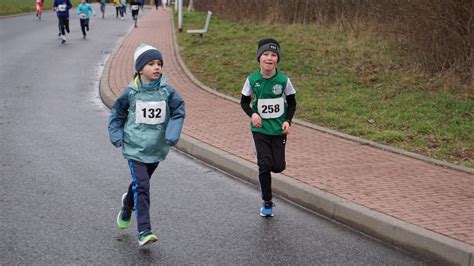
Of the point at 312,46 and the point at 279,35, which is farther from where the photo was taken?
the point at 279,35

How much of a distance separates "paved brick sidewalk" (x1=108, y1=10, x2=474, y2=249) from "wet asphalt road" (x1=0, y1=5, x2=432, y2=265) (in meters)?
0.48

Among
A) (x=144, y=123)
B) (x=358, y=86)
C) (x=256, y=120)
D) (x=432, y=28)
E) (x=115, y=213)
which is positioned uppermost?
(x=144, y=123)

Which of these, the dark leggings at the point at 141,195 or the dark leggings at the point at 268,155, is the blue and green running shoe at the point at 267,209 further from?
the dark leggings at the point at 141,195

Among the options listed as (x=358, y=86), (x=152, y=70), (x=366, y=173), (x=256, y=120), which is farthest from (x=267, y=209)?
(x=358, y=86)

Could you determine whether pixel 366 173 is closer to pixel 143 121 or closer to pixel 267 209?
pixel 267 209

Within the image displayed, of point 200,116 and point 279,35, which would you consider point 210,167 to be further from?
point 279,35

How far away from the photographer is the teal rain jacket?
18.2ft

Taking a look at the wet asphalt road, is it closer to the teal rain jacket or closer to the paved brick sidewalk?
the paved brick sidewalk

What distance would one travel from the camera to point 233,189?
293 inches

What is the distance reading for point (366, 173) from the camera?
7680 mm

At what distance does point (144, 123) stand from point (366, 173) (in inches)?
120

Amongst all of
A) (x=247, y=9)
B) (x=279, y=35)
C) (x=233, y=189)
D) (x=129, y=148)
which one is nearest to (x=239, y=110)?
(x=233, y=189)

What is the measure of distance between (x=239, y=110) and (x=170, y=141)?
20.4 ft

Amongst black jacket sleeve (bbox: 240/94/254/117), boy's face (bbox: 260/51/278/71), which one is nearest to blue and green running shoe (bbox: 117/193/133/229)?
black jacket sleeve (bbox: 240/94/254/117)
